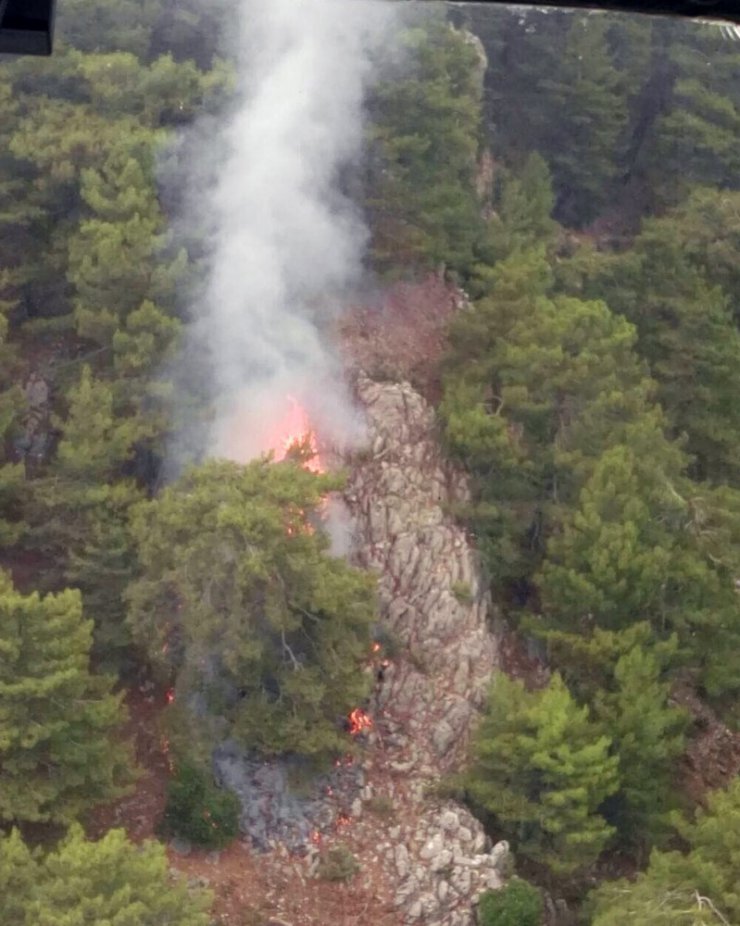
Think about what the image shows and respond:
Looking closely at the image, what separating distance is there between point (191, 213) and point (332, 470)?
17.2 feet

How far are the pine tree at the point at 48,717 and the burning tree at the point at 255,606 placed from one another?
4.61ft

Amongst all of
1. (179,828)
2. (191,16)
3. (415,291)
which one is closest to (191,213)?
(415,291)

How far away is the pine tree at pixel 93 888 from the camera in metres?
12.2

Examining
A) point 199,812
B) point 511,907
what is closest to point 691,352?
point 511,907

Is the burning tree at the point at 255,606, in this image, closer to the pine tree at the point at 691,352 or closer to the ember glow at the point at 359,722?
the ember glow at the point at 359,722

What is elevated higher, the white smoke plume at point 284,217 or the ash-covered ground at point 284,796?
the white smoke plume at point 284,217

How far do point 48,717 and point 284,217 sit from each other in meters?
10.3

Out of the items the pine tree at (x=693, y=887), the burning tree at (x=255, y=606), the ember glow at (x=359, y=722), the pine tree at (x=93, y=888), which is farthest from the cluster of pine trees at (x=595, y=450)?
the pine tree at (x=93, y=888)

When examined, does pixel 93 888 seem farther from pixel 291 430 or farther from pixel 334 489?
pixel 291 430

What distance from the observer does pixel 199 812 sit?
53.5ft

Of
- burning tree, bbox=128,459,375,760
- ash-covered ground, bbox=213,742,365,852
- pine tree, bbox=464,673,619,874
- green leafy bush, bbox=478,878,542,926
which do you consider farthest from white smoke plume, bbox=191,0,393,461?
green leafy bush, bbox=478,878,542,926

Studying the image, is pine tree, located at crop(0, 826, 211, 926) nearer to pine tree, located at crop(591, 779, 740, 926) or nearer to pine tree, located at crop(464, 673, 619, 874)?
pine tree, located at crop(464, 673, 619, 874)

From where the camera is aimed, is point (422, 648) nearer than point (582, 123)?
Yes

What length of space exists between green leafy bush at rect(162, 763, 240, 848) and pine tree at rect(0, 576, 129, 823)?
4.53ft
